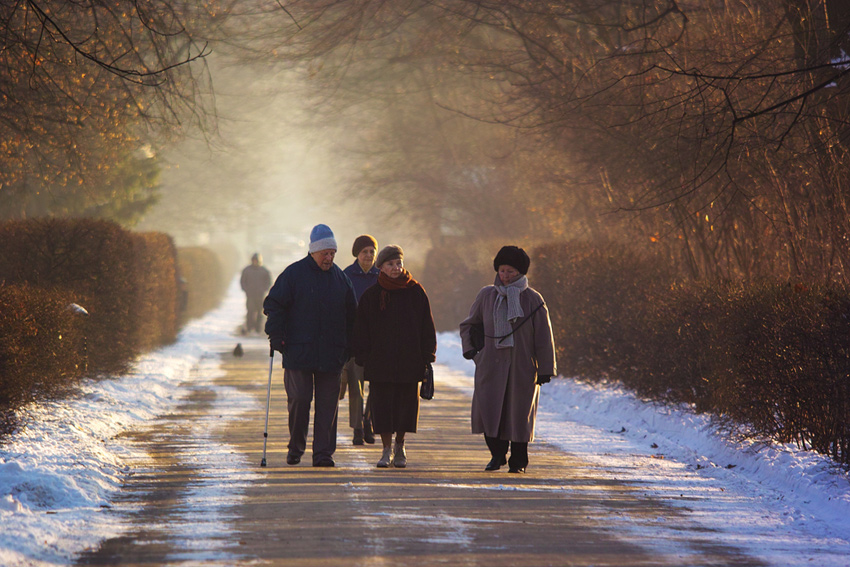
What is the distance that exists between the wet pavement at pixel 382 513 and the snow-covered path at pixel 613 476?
0.10 metres

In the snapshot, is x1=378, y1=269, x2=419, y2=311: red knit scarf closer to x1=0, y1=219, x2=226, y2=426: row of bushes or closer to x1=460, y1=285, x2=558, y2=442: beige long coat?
x1=460, y1=285, x2=558, y2=442: beige long coat

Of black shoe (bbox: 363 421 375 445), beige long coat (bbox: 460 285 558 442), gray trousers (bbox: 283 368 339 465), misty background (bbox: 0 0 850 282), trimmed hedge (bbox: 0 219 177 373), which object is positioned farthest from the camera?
trimmed hedge (bbox: 0 219 177 373)

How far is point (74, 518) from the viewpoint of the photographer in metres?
6.33

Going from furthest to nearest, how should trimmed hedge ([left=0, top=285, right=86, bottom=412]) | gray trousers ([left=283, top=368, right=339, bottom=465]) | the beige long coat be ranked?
trimmed hedge ([left=0, top=285, right=86, bottom=412]), gray trousers ([left=283, top=368, right=339, bottom=465]), the beige long coat

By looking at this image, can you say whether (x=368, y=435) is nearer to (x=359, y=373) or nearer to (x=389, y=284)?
(x=359, y=373)

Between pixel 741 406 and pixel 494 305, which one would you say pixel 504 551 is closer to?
pixel 494 305

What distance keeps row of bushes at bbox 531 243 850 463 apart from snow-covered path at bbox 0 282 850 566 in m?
0.29

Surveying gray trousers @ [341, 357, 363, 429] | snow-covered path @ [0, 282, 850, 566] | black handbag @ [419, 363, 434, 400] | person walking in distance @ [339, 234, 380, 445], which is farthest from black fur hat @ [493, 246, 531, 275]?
gray trousers @ [341, 357, 363, 429]

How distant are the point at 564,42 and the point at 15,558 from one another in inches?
536

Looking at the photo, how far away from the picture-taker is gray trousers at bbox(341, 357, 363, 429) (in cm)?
980

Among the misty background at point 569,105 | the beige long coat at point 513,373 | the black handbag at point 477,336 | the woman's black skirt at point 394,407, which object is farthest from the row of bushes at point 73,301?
the beige long coat at point 513,373

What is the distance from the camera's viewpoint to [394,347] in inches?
337

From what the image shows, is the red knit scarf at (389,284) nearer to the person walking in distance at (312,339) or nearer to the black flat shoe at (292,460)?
the person walking in distance at (312,339)

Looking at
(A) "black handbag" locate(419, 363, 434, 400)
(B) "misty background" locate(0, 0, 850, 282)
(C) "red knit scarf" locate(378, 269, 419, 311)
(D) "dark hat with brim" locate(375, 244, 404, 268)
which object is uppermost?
(B) "misty background" locate(0, 0, 850, 282)
